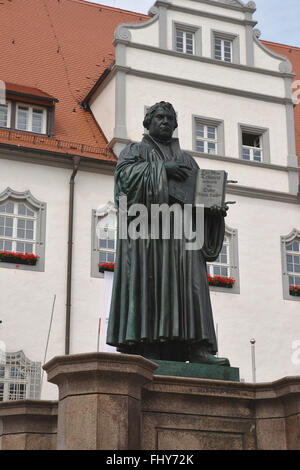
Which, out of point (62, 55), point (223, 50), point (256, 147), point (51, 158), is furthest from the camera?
point (62, 55)

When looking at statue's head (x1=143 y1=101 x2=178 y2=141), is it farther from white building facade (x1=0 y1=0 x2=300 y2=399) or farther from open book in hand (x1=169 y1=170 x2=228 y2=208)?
white building facade (x1=0 y1=0 x2=300 y2=399)

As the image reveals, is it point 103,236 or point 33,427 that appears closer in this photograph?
point 33,427

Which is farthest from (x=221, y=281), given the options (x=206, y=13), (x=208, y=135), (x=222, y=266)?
(x=206, y=13)

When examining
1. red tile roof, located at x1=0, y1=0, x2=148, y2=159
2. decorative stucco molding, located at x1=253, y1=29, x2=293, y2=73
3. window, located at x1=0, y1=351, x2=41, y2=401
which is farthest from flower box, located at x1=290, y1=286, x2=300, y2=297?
window, located at x1=0, y1=351, x2=41, y2=401

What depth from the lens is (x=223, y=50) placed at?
67.2 ft

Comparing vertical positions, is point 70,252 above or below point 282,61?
below

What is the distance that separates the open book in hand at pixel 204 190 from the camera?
673 cm

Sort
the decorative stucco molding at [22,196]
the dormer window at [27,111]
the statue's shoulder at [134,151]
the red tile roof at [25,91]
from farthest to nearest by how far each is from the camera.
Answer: the red tile roof at [25,91] < the dormer window at [27,111] < the decorative stucco molding at [22,196] < the statue's shoulder at [134,151]

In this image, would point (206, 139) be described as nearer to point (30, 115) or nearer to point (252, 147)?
point (252, 147)

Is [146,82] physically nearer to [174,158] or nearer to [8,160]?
[8,160]

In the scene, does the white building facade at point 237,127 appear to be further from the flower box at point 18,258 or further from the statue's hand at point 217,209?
the statue's hand at point 217,209

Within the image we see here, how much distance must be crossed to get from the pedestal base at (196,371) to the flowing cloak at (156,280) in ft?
0.77

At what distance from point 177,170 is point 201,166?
1196 centimetres

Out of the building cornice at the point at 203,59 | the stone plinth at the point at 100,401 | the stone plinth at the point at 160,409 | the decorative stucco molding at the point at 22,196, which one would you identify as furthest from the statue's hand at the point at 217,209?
the building cornice at the point at 203,59
